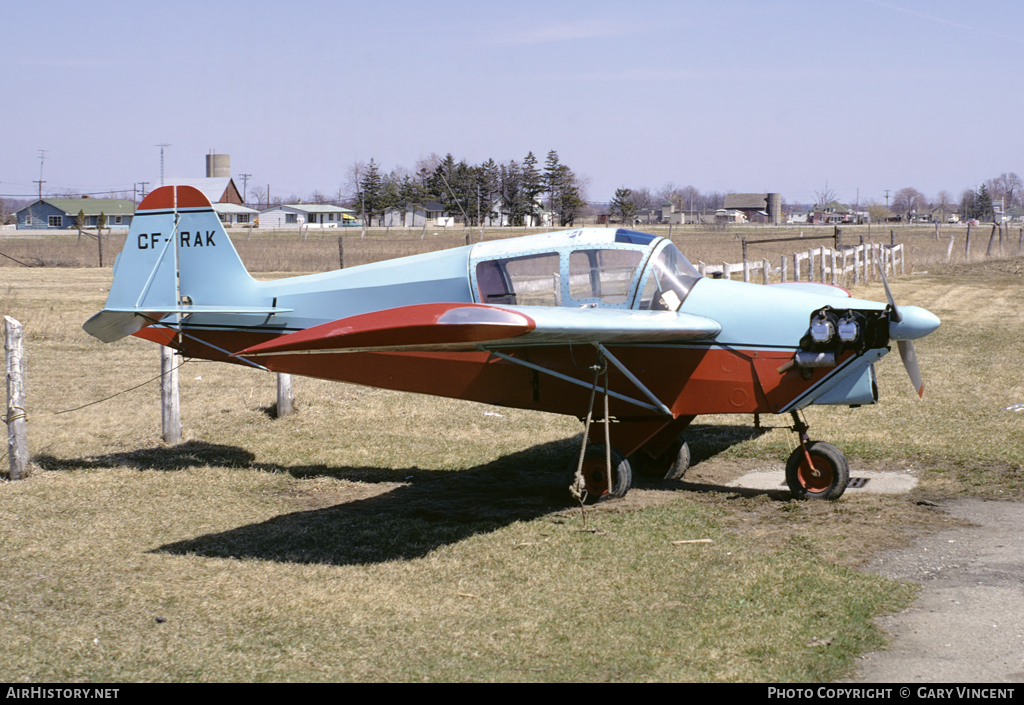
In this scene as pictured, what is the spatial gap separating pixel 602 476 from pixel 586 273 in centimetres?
181

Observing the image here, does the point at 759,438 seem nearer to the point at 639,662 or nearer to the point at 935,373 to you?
the point at 935,373

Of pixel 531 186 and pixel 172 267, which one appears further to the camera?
pixel 531 186

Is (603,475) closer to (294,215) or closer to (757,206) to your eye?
(294,215)

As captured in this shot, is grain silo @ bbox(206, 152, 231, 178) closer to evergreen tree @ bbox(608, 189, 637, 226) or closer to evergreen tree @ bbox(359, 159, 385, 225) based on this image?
evergreen tree @ bbox(359, 159, 385, 225)

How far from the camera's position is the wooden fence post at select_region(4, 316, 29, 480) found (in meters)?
8.75

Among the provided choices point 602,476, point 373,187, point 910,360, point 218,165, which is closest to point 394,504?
point 602,476

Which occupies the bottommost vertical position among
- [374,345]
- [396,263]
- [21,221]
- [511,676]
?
[511,676]

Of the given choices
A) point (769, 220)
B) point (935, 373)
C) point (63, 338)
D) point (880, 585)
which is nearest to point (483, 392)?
point (880, 585)

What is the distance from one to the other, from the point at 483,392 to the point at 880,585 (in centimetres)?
394

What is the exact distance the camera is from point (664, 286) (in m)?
8.28

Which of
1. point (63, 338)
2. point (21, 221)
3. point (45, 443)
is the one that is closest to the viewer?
point (45, 443)

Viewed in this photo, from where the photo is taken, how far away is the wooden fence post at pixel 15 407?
28.7 ft

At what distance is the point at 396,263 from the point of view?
909 cm

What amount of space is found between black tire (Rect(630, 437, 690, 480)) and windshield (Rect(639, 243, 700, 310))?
1.64m
